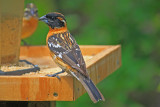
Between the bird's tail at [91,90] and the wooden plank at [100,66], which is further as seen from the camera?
the wooden plank at [100,66]

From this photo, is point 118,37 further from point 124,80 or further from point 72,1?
point 72,1

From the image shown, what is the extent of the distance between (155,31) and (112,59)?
2509 millimetres

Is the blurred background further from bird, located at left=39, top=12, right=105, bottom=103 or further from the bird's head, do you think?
bird, located at left=39, top=12, right=105, bottom=103

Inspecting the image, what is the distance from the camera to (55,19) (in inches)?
179

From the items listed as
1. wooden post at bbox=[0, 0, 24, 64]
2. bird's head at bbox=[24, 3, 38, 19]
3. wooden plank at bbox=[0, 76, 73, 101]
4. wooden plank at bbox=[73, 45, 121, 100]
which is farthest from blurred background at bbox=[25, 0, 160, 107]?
wooden plank at bbox=[0, 76, 73, 101]

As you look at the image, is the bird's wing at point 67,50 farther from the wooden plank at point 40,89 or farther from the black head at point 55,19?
the wooden plank at point 40,89

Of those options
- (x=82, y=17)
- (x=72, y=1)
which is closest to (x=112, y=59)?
(x=72, y=1)

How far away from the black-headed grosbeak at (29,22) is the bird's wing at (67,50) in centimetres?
342

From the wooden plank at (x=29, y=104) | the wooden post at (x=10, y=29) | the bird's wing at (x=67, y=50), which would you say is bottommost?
the wooden plank at (x=29, y=104)

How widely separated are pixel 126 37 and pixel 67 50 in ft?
11.7

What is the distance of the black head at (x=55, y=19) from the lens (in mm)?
4547

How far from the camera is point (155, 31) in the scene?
791cm

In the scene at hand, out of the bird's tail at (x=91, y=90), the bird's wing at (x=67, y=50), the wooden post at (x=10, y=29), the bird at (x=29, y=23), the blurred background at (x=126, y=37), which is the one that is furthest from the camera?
the bird at (x=29, y=23)

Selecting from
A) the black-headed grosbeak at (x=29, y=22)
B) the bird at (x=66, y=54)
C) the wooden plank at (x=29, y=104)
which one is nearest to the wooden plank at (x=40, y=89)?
the bird at (x=66, y=54)
